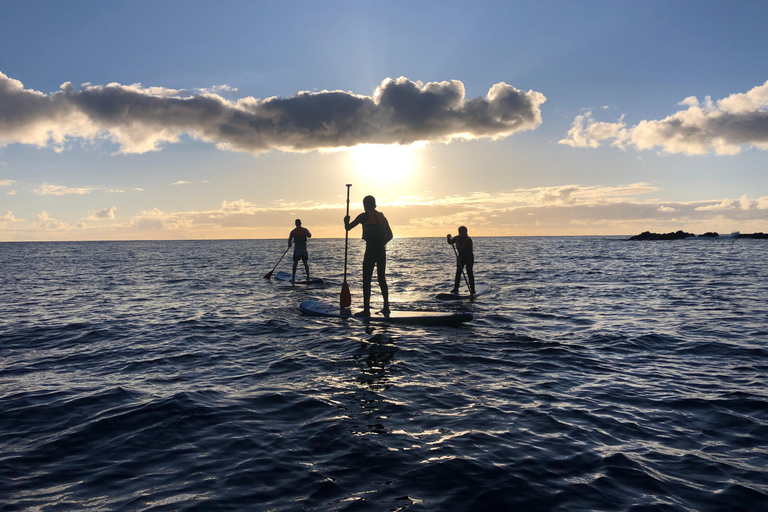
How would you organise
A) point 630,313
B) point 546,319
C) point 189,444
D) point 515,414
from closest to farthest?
point 189,444 < point 515,414 < point 546,319 < point 630,313

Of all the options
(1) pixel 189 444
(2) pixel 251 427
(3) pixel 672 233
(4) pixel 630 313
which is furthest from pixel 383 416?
(3) pixel 672 233

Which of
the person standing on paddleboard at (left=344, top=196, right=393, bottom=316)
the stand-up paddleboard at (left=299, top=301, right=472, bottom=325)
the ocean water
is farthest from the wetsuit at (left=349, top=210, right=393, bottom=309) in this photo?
the ocean water

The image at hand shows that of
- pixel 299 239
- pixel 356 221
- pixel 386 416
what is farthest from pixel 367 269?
pixel 299 239

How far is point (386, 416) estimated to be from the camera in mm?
5422

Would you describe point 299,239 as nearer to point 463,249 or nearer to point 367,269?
point 463,249

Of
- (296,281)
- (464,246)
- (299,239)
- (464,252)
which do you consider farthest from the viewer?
(296,281)

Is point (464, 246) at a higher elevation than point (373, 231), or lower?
lower

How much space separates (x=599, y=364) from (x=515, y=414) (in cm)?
325

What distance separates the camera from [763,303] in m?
14.8

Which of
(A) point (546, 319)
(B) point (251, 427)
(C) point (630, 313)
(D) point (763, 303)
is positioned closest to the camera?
(B) point (251, 427)

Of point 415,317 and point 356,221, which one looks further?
point 415,317

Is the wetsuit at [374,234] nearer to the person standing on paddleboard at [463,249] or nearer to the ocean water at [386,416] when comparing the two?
the ocean water at [386,416]

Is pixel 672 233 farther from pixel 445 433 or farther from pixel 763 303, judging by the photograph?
pixel 445 433

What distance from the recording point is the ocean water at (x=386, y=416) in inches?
149
